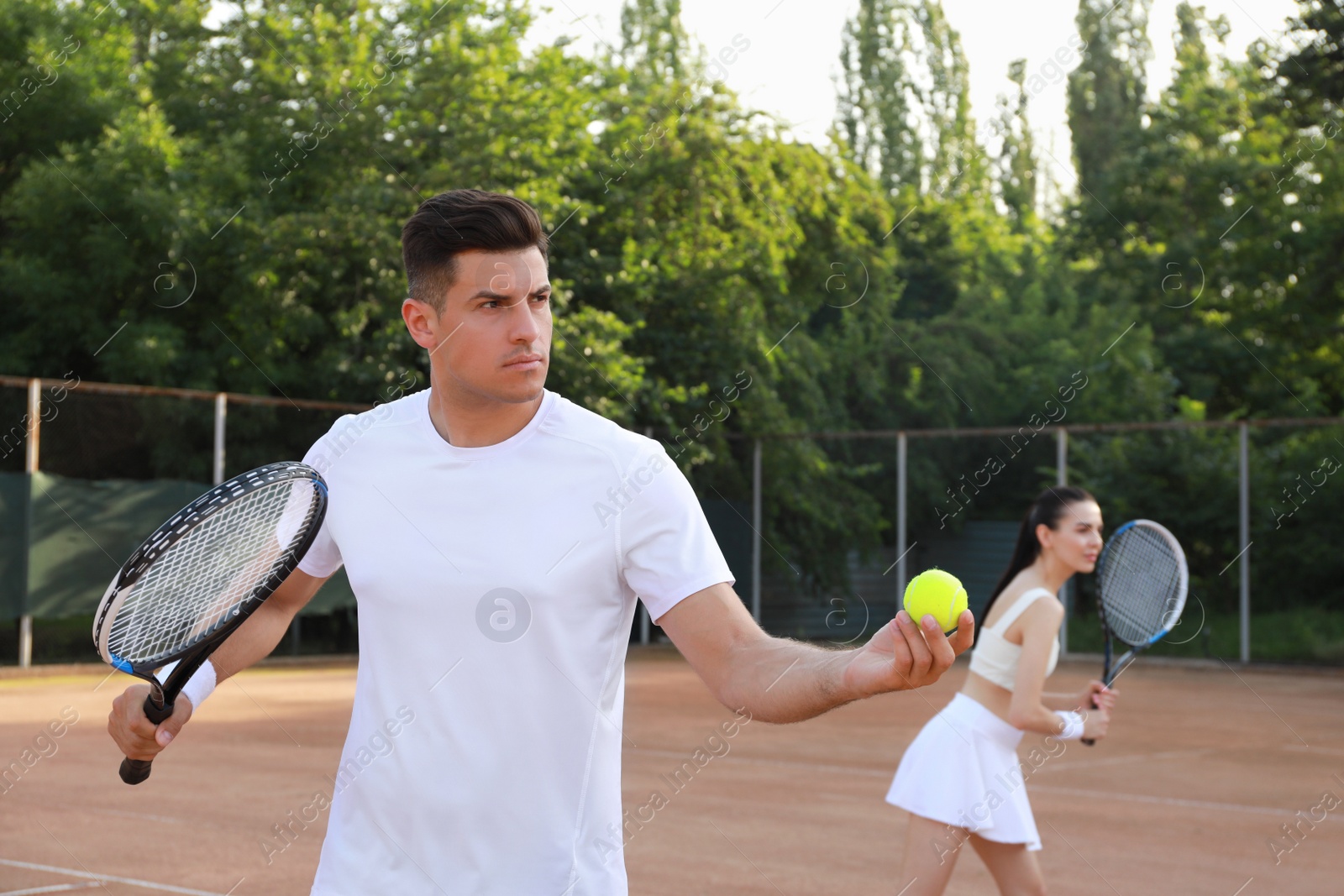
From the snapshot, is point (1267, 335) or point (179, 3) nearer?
point (179, 3)

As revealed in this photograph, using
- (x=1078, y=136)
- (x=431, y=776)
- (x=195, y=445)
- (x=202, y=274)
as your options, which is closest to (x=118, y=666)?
(x=431, y=776)

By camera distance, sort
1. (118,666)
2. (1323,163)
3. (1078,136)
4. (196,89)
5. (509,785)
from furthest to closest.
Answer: (1078,136)
(1323,163)
(196,89)
(118,666)
(509,785)

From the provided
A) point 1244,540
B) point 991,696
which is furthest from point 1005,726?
point 1244,540

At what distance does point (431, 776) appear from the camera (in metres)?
2.47

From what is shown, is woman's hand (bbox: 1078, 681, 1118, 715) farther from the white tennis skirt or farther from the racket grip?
the racket grip

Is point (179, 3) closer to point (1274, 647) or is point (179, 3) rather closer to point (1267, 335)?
point (1274, 647)

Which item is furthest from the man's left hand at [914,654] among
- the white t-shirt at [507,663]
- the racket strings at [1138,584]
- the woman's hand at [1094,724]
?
the racket strings at [1138,584]

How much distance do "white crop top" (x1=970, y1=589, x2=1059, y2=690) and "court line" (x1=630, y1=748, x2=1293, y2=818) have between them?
3896 mm

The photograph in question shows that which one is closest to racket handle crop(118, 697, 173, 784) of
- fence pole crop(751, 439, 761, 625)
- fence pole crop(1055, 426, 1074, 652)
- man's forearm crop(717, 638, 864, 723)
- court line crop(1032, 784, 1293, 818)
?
man's forearm crop(717, 638, 864, 723)

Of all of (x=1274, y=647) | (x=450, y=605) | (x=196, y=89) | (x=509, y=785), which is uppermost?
(x=196, y=89)

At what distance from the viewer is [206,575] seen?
291cm

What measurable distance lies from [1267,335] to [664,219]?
12730 mm

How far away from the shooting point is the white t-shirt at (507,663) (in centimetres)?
246

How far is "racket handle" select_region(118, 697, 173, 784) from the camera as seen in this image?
267 centimetres
